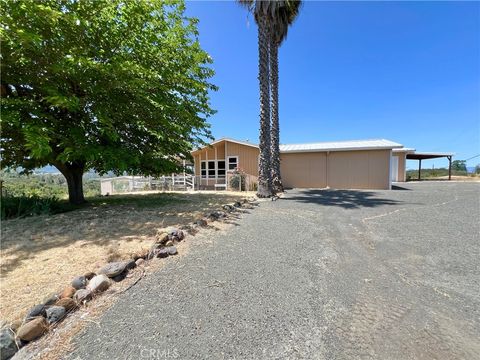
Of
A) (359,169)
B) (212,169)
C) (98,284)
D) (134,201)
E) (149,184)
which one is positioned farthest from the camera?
(212,169)

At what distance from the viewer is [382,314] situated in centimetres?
237

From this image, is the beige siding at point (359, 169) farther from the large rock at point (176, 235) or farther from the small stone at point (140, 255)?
the small stone at point (140, 255)

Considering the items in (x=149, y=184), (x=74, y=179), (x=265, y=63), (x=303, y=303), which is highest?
(x=265, y=63)

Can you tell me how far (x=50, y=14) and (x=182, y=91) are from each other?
3952mm

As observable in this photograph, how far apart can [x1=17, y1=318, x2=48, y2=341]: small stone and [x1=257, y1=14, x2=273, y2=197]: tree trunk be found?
9.09 metres

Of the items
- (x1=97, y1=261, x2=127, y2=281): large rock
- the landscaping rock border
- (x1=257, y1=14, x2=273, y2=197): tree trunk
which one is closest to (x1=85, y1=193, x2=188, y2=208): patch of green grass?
(x1=257, y1=14, x2=273, y2=197): tree trunk

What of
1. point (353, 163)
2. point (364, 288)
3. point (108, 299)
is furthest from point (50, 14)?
point (353, 163)

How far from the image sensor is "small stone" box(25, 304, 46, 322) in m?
2.19

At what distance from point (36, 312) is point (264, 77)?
429 inches

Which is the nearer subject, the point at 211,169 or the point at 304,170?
the point at 304,170

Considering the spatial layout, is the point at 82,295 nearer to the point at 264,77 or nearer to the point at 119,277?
the point at 119,277

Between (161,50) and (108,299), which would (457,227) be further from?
(161,50)

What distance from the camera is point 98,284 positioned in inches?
107

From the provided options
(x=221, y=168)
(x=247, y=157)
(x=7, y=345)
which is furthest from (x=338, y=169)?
(x=7, y=345)
